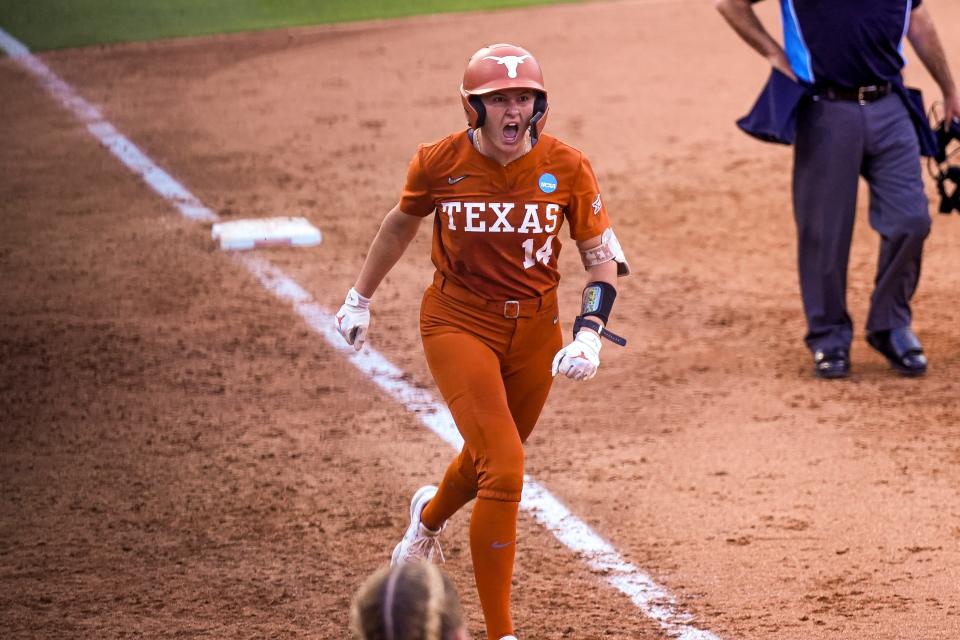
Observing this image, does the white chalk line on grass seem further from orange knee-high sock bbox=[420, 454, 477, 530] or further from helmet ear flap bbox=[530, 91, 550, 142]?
helmet ear flap bbox=[530, 91, 550, 142]

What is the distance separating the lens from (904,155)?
714 centimetres

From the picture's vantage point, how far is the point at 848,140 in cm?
709

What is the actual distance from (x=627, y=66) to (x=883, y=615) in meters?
9.24

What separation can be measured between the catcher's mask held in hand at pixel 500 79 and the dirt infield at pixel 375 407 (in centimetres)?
164

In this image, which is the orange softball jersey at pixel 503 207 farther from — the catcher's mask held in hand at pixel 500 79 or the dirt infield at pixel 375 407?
the dirt infield at pixel 375 407

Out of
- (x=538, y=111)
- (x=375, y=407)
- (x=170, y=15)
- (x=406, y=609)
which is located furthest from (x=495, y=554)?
(x=170, y=15)

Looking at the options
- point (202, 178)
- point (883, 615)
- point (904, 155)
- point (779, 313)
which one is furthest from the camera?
point (202, 178)

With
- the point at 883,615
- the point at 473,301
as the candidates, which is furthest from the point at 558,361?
the point at 883,615

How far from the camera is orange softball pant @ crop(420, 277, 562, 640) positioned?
4496mm

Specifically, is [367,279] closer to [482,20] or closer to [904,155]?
[904,155]

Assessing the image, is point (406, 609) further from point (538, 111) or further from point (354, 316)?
point (354, 316)

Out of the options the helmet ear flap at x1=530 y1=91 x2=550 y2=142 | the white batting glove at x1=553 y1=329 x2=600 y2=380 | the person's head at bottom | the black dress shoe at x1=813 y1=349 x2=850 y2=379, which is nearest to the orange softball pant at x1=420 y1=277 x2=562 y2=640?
the white batting glove at x1=553 y1=329 x2=600 y2=380

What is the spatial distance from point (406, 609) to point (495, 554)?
Result: 5.91 ft

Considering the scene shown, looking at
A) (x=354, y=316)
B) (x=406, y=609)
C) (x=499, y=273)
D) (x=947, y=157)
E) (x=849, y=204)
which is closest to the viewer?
(x=406, y=609)
